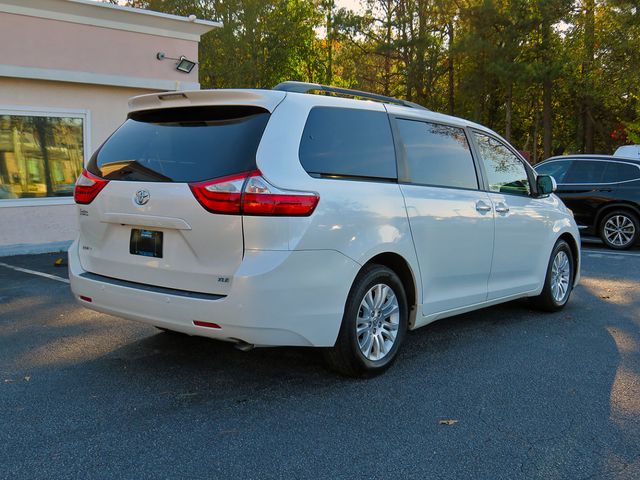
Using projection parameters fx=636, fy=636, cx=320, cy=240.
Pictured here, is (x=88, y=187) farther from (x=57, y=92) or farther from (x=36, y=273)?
(x=57, y=92)

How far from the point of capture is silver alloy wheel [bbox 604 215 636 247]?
11.8 meters

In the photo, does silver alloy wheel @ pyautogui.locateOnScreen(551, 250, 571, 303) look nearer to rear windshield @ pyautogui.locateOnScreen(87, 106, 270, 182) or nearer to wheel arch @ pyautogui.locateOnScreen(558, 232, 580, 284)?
wheel arch @ pyautogui.locateOnScreen(558, 232, 580, 284)

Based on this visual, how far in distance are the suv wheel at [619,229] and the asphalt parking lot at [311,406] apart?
672cm

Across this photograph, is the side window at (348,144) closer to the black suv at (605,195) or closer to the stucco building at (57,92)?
the stucco building at (57,92)

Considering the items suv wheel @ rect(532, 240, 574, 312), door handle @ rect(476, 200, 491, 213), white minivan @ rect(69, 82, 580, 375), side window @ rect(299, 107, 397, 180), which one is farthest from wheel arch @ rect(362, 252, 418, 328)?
suv wheel @ rect(532, 240, 574, 312)

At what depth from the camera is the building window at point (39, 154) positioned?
32.5 feet

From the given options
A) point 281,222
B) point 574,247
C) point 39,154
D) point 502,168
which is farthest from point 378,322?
point 39,154

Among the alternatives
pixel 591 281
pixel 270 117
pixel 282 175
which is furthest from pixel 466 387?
pixel 591 281

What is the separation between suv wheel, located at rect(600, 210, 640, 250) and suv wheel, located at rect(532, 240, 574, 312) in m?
5.92

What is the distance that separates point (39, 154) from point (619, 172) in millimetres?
10390

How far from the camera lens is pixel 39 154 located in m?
10.3

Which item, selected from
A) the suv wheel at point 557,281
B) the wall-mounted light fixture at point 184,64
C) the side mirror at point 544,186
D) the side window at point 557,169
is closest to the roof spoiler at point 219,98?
the side mirror at point 544,186

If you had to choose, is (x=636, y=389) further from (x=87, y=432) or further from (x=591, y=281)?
(x=591, y=281)

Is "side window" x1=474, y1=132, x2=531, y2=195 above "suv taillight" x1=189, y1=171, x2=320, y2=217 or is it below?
above
